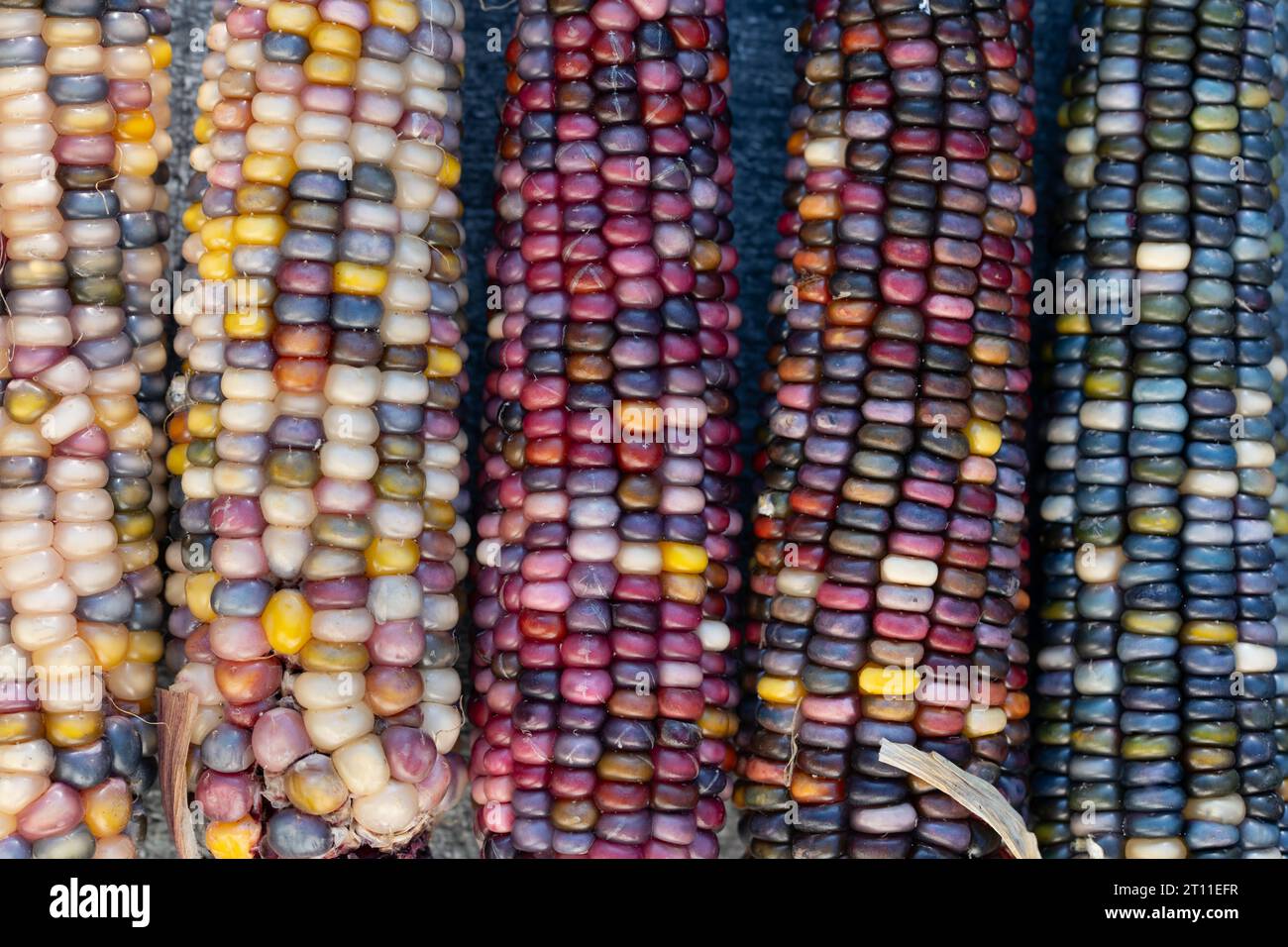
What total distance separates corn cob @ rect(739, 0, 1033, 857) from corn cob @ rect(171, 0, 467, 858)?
409mm

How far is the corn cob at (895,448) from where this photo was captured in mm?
1379

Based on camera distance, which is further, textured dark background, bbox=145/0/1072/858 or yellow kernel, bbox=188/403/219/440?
textured dark background, bbox=145/0/1072/858

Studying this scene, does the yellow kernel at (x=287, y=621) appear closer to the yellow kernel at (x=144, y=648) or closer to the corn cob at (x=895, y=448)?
the yellow kernel at (x=144, y=648)

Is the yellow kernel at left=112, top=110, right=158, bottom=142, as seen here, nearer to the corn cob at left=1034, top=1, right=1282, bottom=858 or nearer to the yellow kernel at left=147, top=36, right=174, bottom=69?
the yellow kernel at left=147, top=36, right=174, bottom=69

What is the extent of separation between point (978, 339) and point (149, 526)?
93 centimetres

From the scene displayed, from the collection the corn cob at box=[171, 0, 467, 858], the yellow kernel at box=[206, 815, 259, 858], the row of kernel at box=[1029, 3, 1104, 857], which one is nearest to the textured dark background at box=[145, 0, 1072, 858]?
the row of kernel at box=[1029, 3, 1104, 857]

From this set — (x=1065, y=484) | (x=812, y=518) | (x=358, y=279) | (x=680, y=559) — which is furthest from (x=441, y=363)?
(x=1065, y=484)

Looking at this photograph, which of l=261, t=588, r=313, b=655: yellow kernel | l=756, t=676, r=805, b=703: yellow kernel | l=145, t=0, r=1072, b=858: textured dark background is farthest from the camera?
l=145, t=0, r=1072, b=858: textured dark background

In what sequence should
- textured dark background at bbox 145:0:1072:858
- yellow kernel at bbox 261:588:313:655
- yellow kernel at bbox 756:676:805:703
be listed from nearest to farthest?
yellow kernel at bbox 261:588:313:655 → yellow kernel at bbox 756:676:805:703 → textured dark background at bbox 145:0:1072:858

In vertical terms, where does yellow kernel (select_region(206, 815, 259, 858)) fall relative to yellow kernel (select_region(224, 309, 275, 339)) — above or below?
below

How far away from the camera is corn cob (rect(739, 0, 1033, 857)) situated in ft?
4.52

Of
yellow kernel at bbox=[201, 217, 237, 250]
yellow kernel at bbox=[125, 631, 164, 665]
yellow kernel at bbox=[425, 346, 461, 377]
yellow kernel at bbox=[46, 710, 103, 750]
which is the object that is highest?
yellow kernel at bbox=[201, 217, 237, 250]

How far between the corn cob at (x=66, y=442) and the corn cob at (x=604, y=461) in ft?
1.31

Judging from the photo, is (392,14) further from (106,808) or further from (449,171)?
(106,808)
